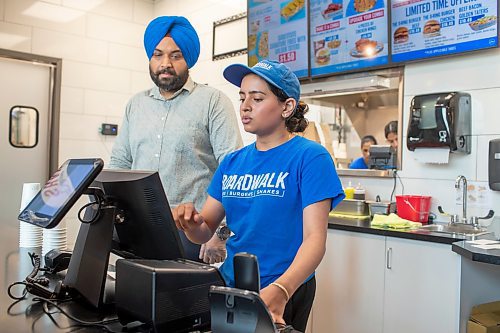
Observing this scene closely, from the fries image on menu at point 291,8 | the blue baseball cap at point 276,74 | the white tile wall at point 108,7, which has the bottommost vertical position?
the blue baseball cap at point 276,74

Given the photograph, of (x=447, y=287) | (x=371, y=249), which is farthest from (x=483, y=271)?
(x=371, y=249)

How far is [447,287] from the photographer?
7.51 feet

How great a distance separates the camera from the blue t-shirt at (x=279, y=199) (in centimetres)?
126

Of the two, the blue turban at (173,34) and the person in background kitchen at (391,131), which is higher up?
the blue turban at (173,34)

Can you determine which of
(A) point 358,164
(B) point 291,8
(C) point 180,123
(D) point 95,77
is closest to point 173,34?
(C) point 180,123

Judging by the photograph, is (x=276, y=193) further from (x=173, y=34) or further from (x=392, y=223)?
(x=392, y=223)

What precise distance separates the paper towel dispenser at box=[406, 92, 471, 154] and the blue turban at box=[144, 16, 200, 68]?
4.98ft

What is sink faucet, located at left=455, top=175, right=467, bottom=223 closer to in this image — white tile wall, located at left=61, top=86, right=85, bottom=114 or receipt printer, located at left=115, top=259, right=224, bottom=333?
receipt printer, located at left=115, top=259, right=224, bottom=333

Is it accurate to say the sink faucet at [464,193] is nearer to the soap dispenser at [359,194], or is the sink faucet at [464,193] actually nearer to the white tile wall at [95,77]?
the soap dispenser at [359,194]

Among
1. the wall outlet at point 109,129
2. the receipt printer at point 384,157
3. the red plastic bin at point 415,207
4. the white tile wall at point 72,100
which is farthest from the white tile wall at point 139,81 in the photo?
the red plastic bin at point 415,207

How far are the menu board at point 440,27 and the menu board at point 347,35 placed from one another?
0.33ft

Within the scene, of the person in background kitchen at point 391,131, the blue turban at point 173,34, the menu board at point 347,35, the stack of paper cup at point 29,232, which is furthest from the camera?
the person in background kitchen at point 391,131

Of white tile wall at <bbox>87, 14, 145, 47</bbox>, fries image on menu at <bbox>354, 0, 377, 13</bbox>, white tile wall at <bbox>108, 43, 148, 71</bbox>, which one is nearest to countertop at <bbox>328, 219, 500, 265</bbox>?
fries image on menu at <bbox>354, 0, 377, 13</bbox>

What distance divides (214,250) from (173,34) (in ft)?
2.63
